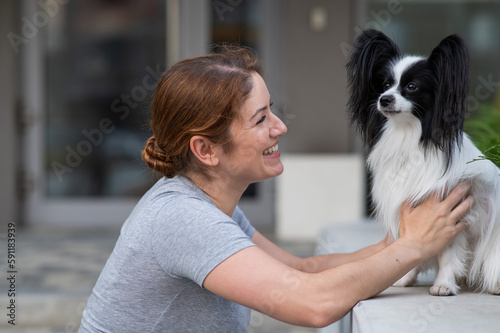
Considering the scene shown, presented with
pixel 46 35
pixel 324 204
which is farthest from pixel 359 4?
pixel 46 35

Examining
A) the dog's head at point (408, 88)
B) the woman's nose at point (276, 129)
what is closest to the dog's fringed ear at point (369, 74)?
the dog's head at point (408, 88)

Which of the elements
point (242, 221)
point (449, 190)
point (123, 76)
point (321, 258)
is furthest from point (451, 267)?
point (123, 76)

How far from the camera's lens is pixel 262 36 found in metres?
5.78

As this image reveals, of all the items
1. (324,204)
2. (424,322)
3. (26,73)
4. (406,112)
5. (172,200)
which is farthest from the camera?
(26,73)

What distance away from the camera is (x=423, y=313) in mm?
1337

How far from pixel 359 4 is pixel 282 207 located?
192 cm

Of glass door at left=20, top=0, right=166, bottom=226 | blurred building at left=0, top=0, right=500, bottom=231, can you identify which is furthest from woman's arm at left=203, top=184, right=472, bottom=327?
glass door at left=20, top=0, right=166, bottom=226

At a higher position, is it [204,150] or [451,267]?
[204,150]

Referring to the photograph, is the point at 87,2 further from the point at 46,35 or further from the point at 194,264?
the point at 194,264

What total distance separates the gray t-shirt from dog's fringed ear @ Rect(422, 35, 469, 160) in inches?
21.6

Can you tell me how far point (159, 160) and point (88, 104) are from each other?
4518 mm

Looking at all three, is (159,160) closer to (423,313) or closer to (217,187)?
(217,187)

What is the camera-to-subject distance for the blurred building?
545 centimetres

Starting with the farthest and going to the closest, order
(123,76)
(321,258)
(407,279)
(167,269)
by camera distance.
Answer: (123,76) < (321,258) < (407,279) < (167,269)
